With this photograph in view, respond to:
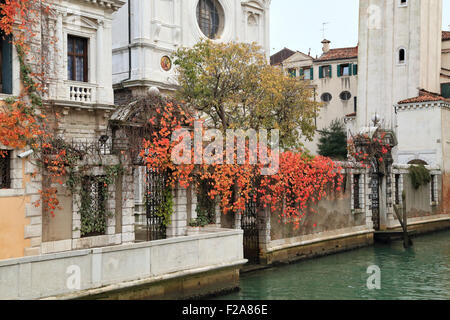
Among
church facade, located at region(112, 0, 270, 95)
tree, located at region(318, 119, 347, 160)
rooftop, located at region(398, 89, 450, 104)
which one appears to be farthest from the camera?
tree, located at region(318, 119, 347, 160)

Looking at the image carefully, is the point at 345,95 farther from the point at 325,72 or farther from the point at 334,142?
the point at 334,142

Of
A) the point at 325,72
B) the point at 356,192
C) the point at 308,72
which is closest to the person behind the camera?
the point at 356,192

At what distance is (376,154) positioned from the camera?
2695 cm

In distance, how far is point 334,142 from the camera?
145ft

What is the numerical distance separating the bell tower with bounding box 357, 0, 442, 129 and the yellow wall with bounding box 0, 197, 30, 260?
27.7 metres

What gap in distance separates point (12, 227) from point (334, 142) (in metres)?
33.4

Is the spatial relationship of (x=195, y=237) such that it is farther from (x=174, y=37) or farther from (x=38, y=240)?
(x=174, y=37)

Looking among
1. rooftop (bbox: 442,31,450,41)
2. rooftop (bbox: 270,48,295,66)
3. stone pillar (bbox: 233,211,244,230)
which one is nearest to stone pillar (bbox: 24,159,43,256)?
stone pillar (bbox: 233,211,244,230)

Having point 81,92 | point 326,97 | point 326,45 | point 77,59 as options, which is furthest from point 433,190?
point 326,45

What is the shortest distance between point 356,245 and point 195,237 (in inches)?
464

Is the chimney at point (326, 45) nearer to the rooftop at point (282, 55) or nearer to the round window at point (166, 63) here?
the rooftop at point (282, 55)

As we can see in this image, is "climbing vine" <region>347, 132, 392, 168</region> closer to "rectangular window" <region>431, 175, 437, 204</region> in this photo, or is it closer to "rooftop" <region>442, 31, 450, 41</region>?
"rectangular window" <region>431, 175, 437, 204</region>

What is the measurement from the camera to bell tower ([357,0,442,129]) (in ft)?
122
